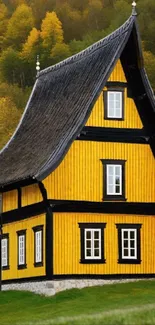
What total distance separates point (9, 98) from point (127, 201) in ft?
239

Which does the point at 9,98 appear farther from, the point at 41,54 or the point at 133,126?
the point at 133,126

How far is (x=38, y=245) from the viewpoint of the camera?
49.1 metres

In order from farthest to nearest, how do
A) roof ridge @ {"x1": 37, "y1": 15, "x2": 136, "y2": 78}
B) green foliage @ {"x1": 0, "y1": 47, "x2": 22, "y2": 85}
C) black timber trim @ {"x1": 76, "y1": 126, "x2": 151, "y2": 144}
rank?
green foliage @ {"x1": 0, "y1": 47, "x2": 22, "y2": 85}, roof ridge @ {"x1": 37, "y1": 15, "x2": 136, "y2": 78}, black timber trim @ {"x1": 76, "y1": 126, "x2": 151, "y2": 144}

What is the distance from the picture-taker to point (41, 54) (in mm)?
134750

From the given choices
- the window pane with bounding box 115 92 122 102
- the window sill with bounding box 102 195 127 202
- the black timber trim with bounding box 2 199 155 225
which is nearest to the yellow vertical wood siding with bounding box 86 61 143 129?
the window pane with bounding box 115 92 122 102

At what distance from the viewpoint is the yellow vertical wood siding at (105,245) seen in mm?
47750

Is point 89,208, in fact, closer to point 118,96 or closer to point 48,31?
point 118,96

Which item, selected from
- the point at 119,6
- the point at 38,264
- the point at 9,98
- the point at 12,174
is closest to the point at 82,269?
the point at 38,264

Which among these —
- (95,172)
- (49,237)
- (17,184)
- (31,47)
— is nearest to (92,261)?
(49,237)

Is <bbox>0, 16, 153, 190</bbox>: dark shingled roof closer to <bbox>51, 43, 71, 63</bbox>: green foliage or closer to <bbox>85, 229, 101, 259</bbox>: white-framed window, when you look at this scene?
<bbox>85, 229, 101, 259</bbox>: white-framed window

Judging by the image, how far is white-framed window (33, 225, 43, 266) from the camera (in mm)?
48500

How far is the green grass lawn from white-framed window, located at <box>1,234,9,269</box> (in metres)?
2.83

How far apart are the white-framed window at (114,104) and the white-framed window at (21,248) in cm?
750

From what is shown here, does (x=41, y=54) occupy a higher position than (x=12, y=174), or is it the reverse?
(x=41, y=54)
